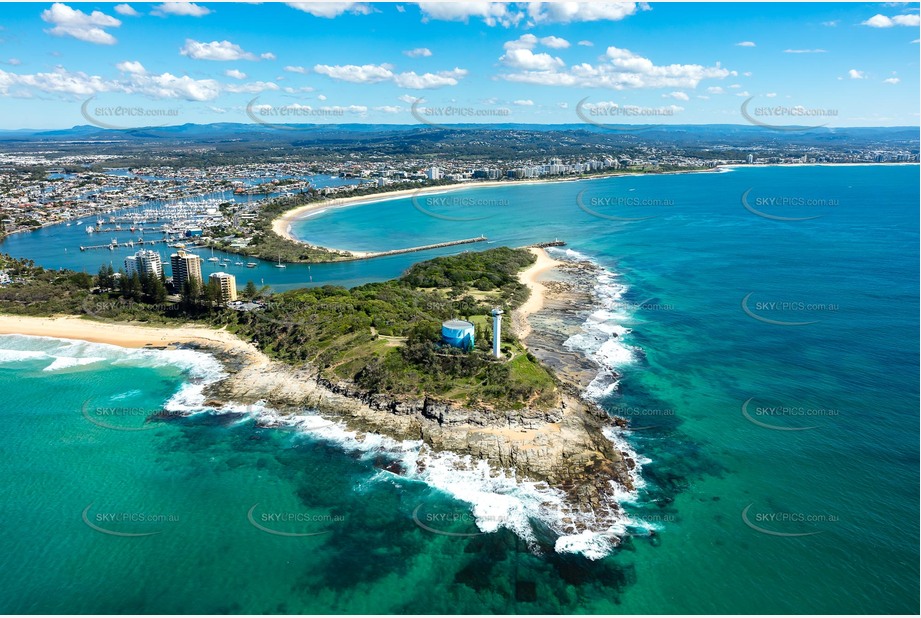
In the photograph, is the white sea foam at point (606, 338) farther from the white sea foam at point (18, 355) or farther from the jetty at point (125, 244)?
the jetty at point (125, 244)

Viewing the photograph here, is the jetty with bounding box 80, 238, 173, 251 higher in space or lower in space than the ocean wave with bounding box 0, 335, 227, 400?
higher

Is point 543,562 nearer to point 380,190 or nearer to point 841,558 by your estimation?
point 841,558

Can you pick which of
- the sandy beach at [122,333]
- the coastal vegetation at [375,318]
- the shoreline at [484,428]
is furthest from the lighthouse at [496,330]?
the sandy beach at [122,333]

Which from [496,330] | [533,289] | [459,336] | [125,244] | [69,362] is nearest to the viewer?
[496,330]

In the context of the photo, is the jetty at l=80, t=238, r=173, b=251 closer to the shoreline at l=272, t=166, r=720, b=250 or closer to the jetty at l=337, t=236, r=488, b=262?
the shoreline at l=272, t=166, r=720, b=250

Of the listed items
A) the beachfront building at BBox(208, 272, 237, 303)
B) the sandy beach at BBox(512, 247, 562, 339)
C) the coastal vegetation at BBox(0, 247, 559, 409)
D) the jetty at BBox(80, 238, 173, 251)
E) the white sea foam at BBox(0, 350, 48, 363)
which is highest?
the beachfront building at BBox(208, 272, 237, 303)

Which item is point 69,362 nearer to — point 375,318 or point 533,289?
point 375,318

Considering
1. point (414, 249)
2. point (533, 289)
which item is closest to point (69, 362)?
point (533, 289)

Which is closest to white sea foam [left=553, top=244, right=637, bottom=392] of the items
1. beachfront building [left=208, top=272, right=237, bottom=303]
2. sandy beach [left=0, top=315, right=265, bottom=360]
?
sandy beach [left=0, top=315, right=265, bottom=360]

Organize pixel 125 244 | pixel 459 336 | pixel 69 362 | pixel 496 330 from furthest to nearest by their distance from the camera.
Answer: pixel 125 244 → pixel 69 362 → pixel 459 336 → pixel 496 330
